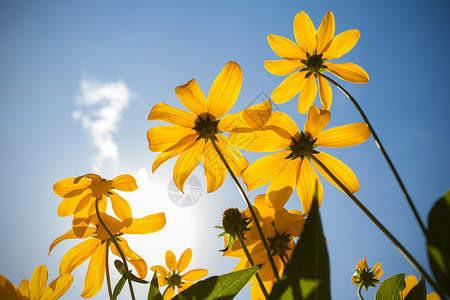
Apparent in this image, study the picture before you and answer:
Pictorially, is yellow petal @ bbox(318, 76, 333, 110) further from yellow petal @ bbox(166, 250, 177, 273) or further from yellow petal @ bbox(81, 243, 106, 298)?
yellow petal @ bbox(166, 250, 177, 273)

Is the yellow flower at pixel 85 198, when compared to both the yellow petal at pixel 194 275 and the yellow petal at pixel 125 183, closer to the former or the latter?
the yellow petal at pixel 125 183

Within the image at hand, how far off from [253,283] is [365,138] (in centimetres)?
52

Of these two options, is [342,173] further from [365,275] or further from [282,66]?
[365,275]

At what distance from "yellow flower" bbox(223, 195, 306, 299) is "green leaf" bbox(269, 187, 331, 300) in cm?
44

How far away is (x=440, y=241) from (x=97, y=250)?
0.89 metres

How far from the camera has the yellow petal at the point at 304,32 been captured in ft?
3.78

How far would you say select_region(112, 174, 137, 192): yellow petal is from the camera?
85 cm

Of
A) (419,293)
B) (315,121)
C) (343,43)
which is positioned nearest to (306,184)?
(315,121)

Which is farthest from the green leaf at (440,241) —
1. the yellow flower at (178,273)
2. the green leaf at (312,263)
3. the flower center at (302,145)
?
the yellow flower at (178,273)

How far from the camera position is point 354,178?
84 cm

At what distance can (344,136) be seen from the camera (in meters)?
0.84

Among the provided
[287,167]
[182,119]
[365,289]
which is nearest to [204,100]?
[182,119]

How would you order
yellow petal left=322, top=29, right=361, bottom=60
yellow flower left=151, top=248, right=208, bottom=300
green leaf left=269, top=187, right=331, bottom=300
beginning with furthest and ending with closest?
1. yellow flower left=151, top=248, right=208, bottom=300
2. yellow petal left=322, top=29, right=361, bottom=60
3. green leaf left=269, top=187, right=331, bottom=300

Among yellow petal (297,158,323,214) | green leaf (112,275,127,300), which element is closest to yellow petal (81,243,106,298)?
green leaf (112,275,127,300)
